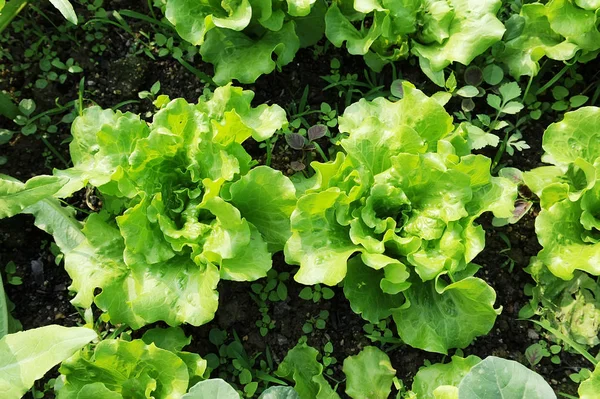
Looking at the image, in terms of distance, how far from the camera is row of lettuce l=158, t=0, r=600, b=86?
272cm

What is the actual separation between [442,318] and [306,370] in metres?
0.58

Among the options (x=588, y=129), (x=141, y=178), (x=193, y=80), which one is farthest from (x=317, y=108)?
(x=588, y=129)

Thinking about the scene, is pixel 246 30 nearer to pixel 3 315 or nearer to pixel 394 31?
pixel 394 31

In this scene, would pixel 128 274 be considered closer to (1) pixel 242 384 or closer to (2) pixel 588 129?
(1) pixel 242 384

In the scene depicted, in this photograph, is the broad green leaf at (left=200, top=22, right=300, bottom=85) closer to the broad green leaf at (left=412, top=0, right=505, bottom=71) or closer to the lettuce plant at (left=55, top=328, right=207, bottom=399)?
the broad green leaf at (left=412, top=0, right=505, bottom=71)

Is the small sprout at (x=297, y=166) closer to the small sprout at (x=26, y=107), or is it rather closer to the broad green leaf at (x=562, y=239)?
the broad green leaf at (x=562, y=239)

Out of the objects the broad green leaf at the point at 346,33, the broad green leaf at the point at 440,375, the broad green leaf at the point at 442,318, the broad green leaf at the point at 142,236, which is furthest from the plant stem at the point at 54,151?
the broad green leaf at the point at 440,375

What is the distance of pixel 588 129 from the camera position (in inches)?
102

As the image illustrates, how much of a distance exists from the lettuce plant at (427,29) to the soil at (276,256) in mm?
217

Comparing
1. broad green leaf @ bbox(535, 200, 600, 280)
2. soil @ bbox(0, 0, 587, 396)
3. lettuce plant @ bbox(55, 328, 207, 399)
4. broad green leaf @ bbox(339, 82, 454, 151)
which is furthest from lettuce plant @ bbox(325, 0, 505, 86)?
lettuce plant @ bbox(55, 328, 207, 399)

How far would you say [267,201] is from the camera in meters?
2.39

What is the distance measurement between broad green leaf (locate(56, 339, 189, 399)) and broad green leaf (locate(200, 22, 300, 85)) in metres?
1.25

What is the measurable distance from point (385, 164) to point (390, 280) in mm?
460

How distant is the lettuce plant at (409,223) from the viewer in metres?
2.30
